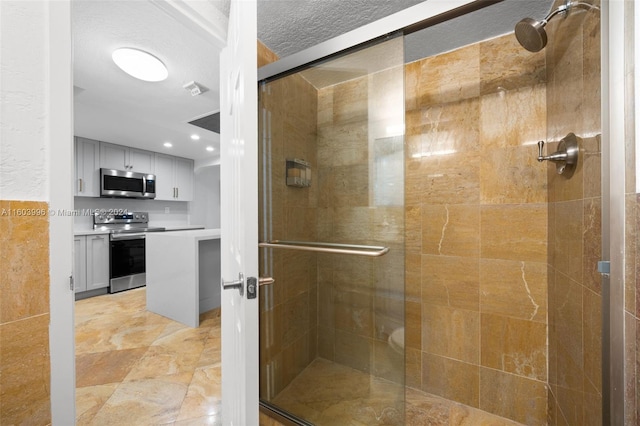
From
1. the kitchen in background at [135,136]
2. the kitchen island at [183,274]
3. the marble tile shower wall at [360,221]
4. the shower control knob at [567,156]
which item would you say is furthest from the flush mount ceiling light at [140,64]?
the shower control knob at [567,156]

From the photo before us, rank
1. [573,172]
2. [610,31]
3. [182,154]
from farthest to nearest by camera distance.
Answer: [182,154]
[573,172]
[610,31]

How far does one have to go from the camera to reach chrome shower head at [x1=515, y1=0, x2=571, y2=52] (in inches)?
39.1

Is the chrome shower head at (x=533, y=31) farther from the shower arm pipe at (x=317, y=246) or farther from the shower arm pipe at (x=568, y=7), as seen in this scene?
the shower arm pipe at (x=317, y=246)

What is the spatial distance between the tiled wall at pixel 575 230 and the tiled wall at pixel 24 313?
1.56m

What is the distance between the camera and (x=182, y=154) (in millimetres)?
4793

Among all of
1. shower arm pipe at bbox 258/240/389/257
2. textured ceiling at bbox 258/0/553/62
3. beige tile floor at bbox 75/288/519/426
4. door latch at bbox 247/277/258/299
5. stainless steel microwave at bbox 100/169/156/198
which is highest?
textured ceiling at bbox 258/0/553/62

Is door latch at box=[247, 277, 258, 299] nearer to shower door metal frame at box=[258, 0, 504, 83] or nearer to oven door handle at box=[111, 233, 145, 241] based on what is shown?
shower door metal frame at box=[258, 0, 504, 83]

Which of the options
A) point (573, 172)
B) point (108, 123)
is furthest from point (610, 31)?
point (108, 123)

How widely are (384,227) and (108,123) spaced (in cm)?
366

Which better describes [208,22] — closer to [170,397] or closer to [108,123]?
[170,397]

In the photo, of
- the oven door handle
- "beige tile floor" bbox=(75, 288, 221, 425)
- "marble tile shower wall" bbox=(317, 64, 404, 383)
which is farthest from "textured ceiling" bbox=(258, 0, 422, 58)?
the oven door handle

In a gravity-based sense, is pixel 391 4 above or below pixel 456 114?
above

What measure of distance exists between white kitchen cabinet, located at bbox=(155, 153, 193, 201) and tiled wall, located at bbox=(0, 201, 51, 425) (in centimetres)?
455

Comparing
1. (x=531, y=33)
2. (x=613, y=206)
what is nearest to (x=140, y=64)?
(x=531, y=33)
